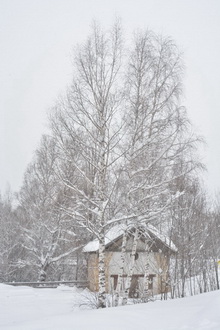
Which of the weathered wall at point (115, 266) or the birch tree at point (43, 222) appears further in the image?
the birch tree at point (43, 222)

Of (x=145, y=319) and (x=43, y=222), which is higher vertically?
(x=43, y=222)

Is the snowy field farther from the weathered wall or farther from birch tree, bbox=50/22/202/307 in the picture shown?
the weathered wall

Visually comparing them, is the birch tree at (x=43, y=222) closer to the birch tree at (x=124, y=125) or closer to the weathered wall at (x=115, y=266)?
the weathered wall at (x=115, y=266)

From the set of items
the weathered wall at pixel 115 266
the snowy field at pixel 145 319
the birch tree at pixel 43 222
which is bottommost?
the snowy field at pixel 145 319

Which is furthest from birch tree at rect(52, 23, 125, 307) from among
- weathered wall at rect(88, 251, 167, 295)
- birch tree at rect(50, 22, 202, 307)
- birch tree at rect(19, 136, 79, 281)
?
birch tree at rect(19, 136, 79, 281)

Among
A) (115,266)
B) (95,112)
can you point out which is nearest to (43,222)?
(115,266)

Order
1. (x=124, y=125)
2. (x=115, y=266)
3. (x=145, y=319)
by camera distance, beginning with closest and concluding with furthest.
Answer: (x=145, y=319), (x=124, y=125), (x=115, y=266)

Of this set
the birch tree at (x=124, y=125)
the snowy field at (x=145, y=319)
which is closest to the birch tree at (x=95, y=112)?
the birch tree at (x=124, y=125)

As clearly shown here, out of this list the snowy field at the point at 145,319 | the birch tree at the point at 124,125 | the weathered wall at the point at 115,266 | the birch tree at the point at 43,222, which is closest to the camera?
the snowy field at the point at 145,319

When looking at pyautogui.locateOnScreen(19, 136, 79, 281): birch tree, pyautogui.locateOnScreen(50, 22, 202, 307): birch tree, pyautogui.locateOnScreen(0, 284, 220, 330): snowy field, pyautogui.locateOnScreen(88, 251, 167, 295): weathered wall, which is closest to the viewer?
pyautogui.locateOnScreen(0, 284, 220, 330): snowy field

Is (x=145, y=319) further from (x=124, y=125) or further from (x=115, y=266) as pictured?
(x=115, y=266)

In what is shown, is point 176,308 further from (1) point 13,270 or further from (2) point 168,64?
(1) point 13,270

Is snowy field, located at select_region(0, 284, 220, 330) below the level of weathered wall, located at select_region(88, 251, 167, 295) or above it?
below

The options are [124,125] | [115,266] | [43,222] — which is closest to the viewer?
[124,125]
